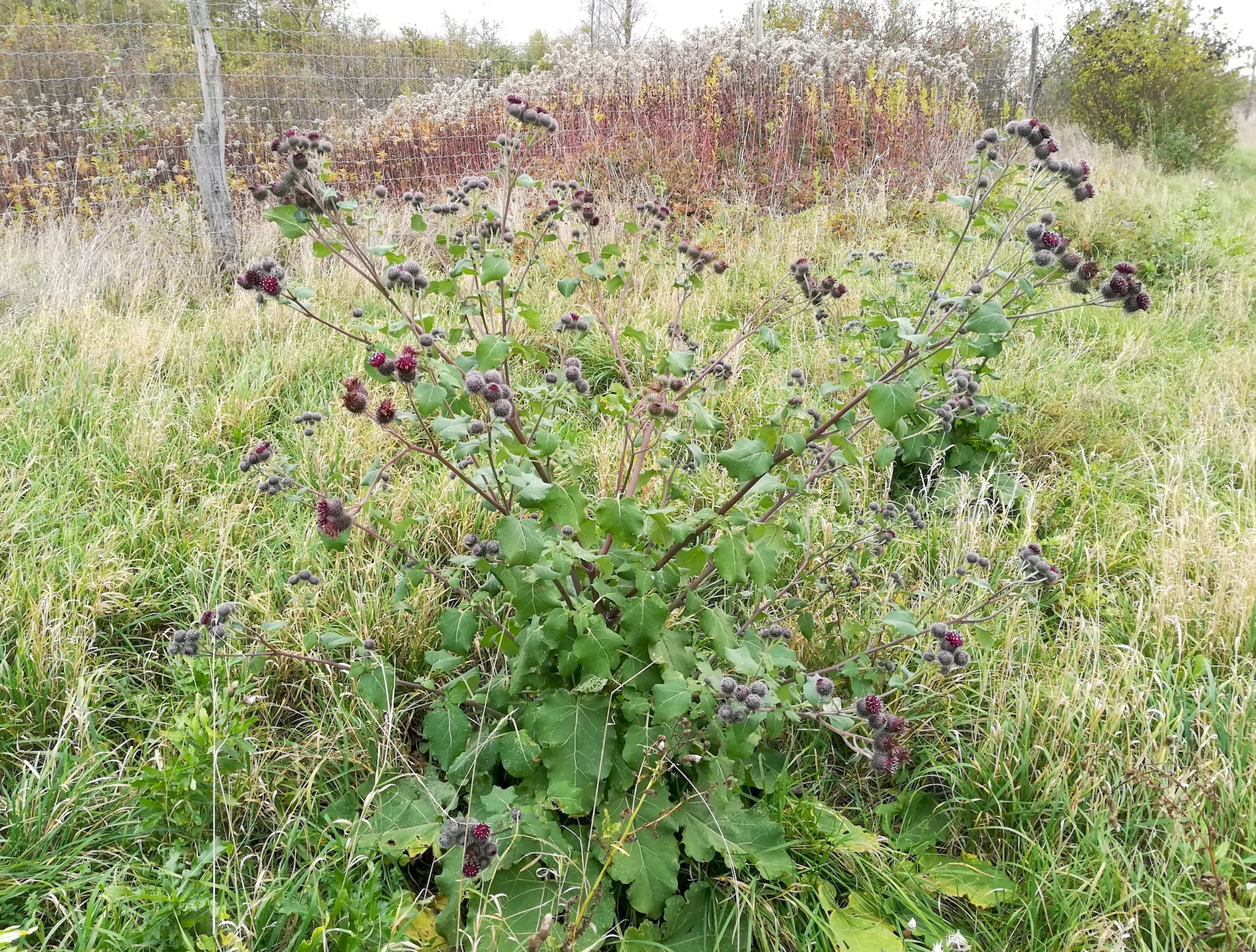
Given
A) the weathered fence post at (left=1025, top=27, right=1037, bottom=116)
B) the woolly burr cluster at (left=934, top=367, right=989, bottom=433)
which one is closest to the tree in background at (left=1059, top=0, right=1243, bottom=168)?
the weathered fence post at (left=1025, top=27, right=1037, bottom=116)

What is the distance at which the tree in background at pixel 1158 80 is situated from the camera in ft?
42.0

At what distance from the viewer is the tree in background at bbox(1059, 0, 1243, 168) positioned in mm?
12812

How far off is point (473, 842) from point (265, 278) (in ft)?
4.07

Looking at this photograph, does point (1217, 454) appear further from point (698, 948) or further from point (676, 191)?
point (676, 191)

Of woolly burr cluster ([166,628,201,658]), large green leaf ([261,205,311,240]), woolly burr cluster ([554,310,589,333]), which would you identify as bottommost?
woolly burr cluster ([166,628,201,658])

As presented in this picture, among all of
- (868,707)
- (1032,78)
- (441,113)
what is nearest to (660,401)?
(868,707)

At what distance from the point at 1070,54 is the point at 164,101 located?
1535 cm

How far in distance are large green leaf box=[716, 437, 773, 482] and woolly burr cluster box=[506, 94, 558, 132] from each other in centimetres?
113

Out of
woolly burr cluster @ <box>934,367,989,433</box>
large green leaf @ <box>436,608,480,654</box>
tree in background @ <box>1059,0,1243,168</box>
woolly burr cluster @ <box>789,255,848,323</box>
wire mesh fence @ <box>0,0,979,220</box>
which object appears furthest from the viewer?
tree in background @ <box>1059,0,1243,168</box>

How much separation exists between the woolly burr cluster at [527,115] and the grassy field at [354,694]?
4.52 ft

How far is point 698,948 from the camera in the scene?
5.35ft

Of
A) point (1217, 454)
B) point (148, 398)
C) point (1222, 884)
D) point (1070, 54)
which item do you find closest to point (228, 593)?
point (148, 398)

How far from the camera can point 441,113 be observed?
8883mm

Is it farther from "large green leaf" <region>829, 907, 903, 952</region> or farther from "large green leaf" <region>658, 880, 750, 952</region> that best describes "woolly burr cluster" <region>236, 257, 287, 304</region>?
"large green leaf" <region>829, 907, 903, 952</region>
